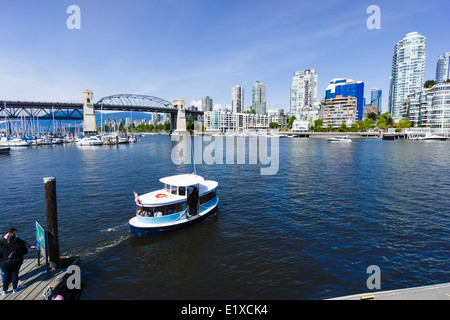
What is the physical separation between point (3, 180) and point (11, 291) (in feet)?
123

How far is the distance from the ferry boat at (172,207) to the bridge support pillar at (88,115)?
179829mm

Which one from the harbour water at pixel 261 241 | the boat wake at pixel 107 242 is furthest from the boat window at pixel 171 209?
the boat wake at pixel 107 242

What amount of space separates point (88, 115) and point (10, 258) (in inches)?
7653

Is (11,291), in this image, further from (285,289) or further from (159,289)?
(285,289)

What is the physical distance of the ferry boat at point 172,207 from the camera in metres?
17.9

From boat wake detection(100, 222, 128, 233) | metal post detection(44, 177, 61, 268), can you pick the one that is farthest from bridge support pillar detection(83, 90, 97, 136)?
metal post detection(44, 177, 61, 268)

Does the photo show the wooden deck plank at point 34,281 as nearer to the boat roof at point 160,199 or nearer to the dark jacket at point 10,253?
the dark jacket at point 10,253

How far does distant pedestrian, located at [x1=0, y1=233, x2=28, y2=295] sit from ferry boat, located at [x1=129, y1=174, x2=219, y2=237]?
309 inches

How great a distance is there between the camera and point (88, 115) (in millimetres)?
176000

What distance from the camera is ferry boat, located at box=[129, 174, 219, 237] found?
17891 millimetres

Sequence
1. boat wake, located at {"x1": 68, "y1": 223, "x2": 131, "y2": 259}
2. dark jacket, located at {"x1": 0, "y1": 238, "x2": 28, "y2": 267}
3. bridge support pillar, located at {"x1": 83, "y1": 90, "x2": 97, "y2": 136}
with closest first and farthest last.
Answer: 1. dark jacket, located at {"x1": 0, "y1": 238, "x2": 28, "y2": 267}
2. boat wake, located at {"x1": 68, "y1": 223, "x2": 131, "y2": 259}
3. bridge support pillar, located at {"x1": 83, "y1": 90, "x2": 97, "y2": 136}

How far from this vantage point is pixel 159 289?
12789 millimetres

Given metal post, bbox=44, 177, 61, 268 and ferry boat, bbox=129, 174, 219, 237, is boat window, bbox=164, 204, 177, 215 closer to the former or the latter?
ferry boat, bbox=129, 174, 219, 237

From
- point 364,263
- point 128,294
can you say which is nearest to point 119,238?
point 128,294
